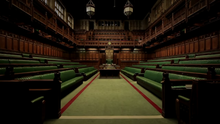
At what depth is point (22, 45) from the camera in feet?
20.8

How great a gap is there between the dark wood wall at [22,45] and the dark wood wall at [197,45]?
12.5 m

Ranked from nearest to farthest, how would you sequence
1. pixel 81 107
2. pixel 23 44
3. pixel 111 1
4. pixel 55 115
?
1. pixel 55 115
2. pixel 81 107
3. pixel 23 44
4. pixel 111 1

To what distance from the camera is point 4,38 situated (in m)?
5.27

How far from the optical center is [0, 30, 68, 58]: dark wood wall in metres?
5.30

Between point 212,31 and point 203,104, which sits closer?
point 203,104

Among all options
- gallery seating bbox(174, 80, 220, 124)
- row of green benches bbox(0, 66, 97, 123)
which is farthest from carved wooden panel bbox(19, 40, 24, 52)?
gallery seating bbox(174, 80, 220, 124)

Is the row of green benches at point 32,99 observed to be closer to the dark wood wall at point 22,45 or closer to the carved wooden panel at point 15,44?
the dark wood wall at point 22,45

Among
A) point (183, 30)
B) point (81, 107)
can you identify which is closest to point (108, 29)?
point (183, 30)

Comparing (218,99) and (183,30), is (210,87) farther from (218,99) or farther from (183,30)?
(183,30)

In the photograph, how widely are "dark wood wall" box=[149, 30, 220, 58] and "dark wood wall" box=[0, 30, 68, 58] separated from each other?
41.1 ft

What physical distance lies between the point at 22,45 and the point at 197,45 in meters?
12.8

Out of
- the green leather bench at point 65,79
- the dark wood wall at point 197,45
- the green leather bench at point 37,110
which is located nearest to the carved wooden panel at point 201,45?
the dark wood wall at point 197,45

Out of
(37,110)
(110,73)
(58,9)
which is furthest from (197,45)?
(58,9)

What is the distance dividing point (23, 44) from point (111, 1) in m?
10.4
